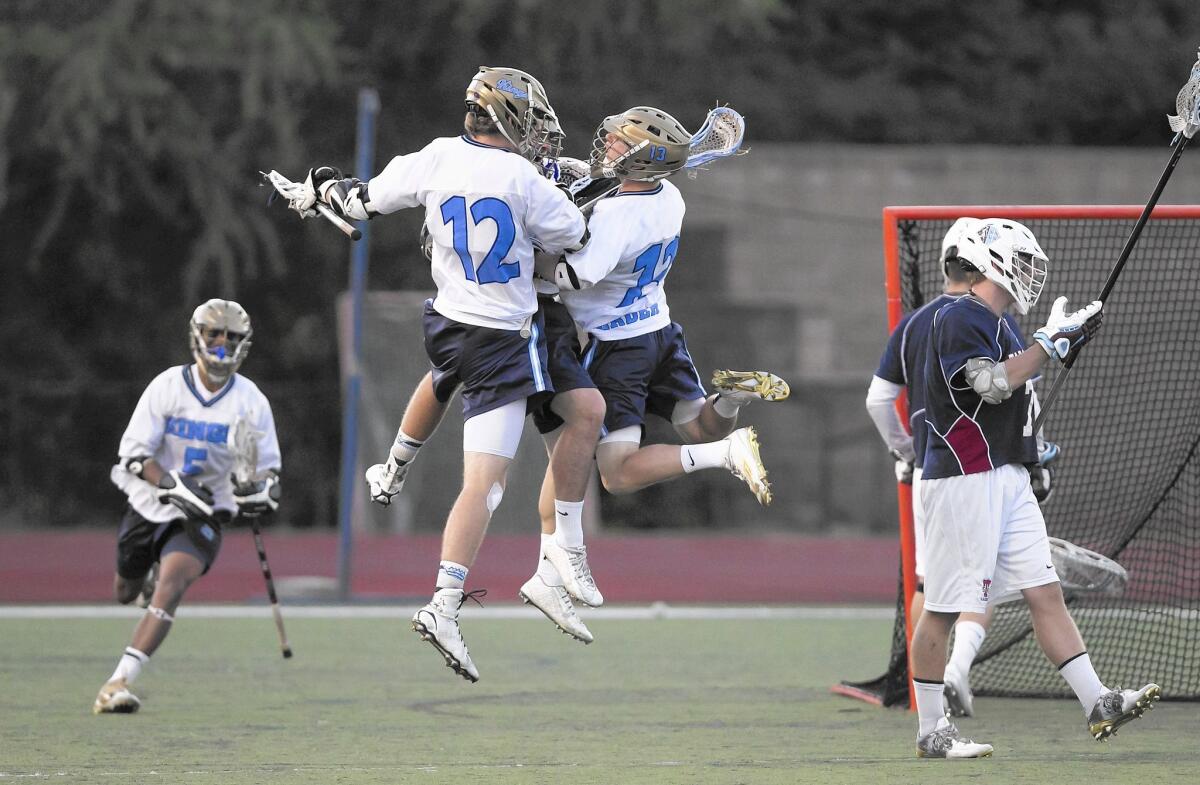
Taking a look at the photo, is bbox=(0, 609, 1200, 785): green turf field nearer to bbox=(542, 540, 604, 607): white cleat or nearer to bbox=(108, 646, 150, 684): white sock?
bbox=(108, 646, 150, 684): white sock

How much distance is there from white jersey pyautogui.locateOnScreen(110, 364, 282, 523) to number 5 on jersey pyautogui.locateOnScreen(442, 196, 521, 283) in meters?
2.96

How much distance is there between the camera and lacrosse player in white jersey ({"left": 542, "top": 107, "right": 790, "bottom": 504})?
6.49 meters

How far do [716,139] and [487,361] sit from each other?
140 cm

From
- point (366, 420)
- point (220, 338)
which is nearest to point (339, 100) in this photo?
point (366, 420)

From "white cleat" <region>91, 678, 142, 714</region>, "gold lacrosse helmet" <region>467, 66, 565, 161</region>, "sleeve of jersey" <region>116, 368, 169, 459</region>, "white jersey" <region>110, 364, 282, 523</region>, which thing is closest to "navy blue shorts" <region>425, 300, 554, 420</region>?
"gold lacrosse helmet" <region>467, 66, 565, 161</region>

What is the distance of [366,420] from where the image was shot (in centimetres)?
1648

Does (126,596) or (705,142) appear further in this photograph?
(126,596)

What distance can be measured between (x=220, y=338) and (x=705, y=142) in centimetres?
300

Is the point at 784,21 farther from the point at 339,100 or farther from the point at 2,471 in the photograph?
the point at 2,471

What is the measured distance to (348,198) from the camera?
6336 millimetres

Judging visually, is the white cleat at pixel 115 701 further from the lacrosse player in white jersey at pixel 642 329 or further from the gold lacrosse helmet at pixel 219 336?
the lacrosse player in white jersey at pixel 642 329

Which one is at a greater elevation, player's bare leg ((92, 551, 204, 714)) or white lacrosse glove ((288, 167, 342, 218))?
white lacrosse glove ((288, 167, 342, 218))

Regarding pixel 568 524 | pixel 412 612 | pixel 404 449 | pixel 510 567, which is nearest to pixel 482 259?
pixel 404 449

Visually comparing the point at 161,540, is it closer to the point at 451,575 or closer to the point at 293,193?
the point at 293,193
